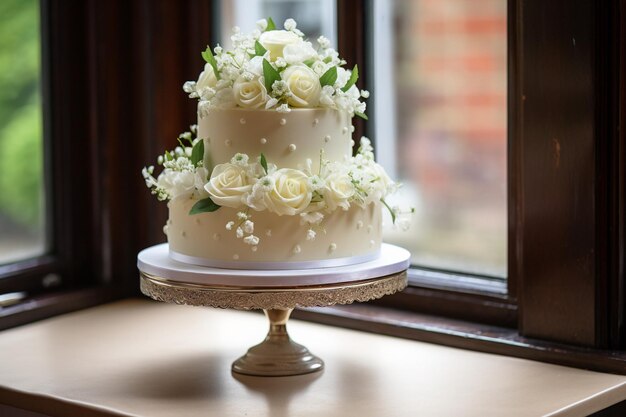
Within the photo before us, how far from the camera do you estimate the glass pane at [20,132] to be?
2195 mm

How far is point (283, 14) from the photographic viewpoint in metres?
2.27

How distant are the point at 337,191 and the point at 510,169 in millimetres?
432

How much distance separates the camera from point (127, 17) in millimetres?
2354

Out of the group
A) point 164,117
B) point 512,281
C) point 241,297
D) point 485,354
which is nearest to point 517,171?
point 512,281

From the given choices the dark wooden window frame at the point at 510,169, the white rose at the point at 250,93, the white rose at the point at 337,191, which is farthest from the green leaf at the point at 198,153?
the dark wooden window frame at the point at 510,169

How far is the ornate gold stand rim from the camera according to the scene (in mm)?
1628

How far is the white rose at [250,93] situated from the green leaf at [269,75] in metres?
0.01

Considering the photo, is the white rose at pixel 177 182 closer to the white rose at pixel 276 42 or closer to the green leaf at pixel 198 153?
the green leaf at pixel 198 153

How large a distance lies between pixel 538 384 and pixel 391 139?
2.08ft

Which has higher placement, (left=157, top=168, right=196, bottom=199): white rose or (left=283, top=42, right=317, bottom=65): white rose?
(left=283, top=42, right=317, bottom=65): white rose

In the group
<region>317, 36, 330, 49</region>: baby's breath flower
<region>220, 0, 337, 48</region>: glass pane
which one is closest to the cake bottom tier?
<region>317, 36, 330, 49</region>: baby's breath flower

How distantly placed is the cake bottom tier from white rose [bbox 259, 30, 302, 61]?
25 cm

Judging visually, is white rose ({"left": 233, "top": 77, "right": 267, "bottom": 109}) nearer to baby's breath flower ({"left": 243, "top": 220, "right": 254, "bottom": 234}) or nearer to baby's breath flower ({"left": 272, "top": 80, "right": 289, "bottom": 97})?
baby's breath flower ({"left": 272, "top": 80, "right": 289, "bottom": 97})

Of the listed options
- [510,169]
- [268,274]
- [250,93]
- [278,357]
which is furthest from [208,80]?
[510,169]
